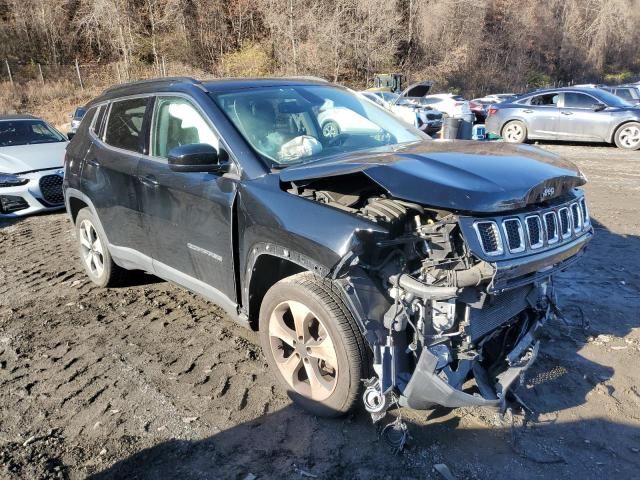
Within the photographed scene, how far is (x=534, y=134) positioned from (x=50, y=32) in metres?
33.4

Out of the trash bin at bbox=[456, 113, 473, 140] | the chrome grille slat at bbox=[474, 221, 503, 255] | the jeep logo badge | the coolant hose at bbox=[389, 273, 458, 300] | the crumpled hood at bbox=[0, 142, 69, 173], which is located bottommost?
the crumpled hood at bbox=[0, 142, 69, 173]

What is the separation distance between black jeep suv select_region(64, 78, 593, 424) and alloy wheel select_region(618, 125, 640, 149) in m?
12.1

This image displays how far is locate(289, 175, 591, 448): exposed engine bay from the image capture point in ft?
8.13

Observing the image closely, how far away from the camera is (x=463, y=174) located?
2.69m

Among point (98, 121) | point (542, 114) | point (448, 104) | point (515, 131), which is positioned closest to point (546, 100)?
point (542, 114)

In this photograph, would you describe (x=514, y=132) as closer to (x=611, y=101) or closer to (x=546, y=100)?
(x=546, y=100)

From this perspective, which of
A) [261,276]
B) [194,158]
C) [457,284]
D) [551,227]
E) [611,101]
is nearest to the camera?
[457,284]

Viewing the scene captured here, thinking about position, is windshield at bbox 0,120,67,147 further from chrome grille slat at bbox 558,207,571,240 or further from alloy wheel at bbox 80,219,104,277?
chrome grille slat at bbox 558,207,571,240

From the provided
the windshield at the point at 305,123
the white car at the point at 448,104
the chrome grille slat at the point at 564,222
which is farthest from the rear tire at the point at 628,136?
the chrome grille slat at the point at 564,222

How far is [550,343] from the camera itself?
3.79 m

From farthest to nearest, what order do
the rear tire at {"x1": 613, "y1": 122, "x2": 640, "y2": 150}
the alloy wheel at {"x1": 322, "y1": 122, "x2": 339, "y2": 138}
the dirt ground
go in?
the rear tire at {"x1": 613, "y1": 122, "x2": 640, "y2": 150}, the alloy wheel at {"x1": 322, "y1": 122, "x2": 339, "y2": 138}, the dirt ground

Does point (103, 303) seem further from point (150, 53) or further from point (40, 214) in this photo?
point (150, 53)

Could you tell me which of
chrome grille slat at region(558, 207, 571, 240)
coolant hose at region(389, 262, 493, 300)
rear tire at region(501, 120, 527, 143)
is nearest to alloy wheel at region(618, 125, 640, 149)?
rear tire at region(501, 120, 527, 143)

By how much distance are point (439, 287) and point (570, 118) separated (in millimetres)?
14120
